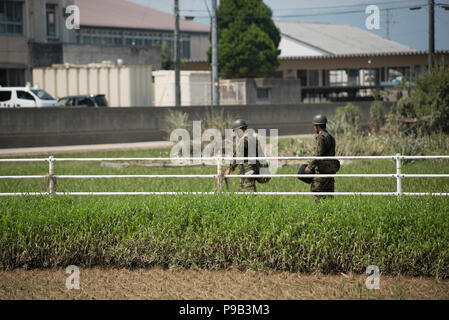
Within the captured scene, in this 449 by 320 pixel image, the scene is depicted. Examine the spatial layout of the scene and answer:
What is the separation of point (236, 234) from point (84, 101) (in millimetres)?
28414

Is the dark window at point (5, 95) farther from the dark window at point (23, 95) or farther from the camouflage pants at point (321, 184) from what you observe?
the camouflage pants at point (321, 184)

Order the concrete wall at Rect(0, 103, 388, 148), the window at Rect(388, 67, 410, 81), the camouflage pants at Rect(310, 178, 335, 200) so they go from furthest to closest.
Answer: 1. the window at Rect(388, 67, 410, 81)
2. the concrete wall at Rect(0, 103, 388, 148)
3. the camouflage pants at Rect(310, 178, 335, 200)

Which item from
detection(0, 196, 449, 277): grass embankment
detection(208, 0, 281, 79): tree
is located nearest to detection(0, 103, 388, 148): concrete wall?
detection(0, 196, 449, 277): grass embankment

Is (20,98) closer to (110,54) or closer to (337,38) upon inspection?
(110,54)

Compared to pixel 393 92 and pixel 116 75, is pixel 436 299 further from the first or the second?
pixel 116 75

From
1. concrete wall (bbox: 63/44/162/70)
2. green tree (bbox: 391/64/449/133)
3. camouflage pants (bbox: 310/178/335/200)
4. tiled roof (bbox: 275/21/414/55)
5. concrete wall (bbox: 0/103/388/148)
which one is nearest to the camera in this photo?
camouflage pants (bbox: 310/178/335/200)

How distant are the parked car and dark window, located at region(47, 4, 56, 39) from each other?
15.9 m

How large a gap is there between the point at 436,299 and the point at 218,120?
53.9ft

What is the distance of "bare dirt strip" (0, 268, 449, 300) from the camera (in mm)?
7688

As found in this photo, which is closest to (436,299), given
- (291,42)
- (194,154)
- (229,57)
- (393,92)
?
(194,154)

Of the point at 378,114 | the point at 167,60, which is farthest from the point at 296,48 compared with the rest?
the point at 378,114

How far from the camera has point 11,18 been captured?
46281 millimetres

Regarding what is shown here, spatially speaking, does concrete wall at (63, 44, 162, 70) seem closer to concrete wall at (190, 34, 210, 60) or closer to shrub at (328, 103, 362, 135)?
shrub at (328, 103, 362, 135)

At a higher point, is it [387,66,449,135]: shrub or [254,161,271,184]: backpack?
[387,66,449,135]: shrub
